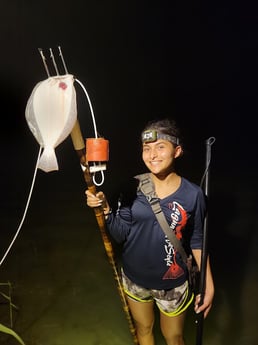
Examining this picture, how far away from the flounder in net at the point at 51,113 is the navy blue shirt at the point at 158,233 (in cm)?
46

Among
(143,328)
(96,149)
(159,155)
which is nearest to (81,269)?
(143,328)

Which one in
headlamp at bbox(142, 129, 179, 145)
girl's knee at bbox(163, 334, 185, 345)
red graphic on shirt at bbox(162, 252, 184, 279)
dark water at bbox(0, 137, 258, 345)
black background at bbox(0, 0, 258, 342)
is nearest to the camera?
headlamp at bbox(142, 129, 179, 145)

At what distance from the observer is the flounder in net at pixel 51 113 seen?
93 cm

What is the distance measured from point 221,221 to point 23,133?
11.3 feet

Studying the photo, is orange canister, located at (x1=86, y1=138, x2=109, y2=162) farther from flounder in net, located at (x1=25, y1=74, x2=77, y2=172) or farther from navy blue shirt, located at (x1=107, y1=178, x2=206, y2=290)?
navy blue shirt, located at (x1=107, y1=178, x2=206, y2=290)

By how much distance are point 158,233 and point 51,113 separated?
722 millimetres

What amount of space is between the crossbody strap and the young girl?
0.09ft

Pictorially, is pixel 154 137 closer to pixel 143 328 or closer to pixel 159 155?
pixel 159 155

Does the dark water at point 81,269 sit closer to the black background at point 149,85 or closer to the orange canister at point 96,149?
the black background at point 149,85

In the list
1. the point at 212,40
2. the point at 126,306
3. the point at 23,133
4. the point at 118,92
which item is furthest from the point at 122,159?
the point at 126,306

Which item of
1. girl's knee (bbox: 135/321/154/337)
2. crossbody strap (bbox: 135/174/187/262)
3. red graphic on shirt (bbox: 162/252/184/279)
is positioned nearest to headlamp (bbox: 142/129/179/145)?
crossbody strap (bbox: 135/174/187/262)

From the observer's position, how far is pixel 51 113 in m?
0.94

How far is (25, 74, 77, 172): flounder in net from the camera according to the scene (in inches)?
36.7

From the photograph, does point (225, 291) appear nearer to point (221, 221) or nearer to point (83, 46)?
point (221, 221)
